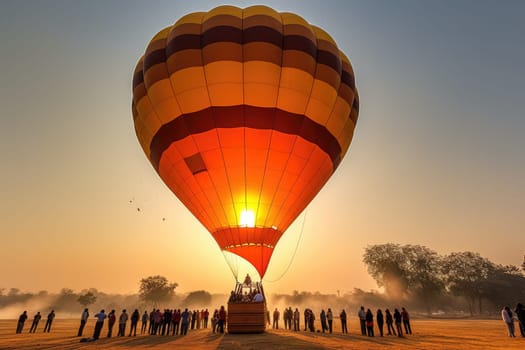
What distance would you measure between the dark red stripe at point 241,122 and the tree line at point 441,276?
6109 centimetres

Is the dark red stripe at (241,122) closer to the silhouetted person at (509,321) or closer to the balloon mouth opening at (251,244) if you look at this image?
the balloon mouth opening at (251,244)

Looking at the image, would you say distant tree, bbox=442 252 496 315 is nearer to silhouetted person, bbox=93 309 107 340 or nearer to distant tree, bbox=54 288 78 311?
silhouetted person, bbox=93 309 107 340

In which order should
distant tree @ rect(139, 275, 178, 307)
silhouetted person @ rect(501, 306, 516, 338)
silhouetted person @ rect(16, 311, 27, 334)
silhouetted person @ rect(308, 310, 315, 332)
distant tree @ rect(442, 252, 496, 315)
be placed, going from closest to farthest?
silhouetted person @ rect(501, 306, 516, 338) < silhouetted person @ rect(308, 310, 315, 332) < silhouetted person @ rect(16, 311, 27, 334) < distant tree @ rect(442, 252, 496, 315) < distant tree @ rect(139, 275, 178, 307)

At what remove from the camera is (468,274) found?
60.8 metres

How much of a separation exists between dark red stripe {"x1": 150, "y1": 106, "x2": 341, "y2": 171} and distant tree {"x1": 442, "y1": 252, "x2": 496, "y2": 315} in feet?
201

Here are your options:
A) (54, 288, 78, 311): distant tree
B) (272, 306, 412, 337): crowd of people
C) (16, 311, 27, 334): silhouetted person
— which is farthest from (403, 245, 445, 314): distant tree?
(54, 288, 78, 311): distant tree

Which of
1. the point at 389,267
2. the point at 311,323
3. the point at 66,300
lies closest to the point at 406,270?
the point at 389,267

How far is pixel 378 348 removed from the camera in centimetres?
996

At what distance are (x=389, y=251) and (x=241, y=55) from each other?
65839 millimetres

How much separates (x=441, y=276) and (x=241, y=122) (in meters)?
65.2

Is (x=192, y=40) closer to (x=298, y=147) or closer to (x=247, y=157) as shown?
(x=247, y=157)

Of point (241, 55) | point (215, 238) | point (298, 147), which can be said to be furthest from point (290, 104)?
point (215, 238)

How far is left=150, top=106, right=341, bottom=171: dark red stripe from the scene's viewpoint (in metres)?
14.8

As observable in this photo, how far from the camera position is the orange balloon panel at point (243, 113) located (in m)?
14.8
